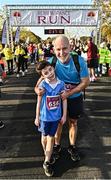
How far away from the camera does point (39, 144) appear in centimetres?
616

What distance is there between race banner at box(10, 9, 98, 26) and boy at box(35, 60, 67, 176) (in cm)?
1724

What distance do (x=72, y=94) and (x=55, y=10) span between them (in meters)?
17.1

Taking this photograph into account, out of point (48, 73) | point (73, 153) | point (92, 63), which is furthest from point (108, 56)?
point (48, 73)

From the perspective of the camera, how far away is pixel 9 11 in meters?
21.8

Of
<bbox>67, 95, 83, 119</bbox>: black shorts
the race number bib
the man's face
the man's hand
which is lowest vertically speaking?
<bbox>67, 95, 83, 119</bbox>: black shorts

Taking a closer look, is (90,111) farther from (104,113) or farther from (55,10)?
(55,10)

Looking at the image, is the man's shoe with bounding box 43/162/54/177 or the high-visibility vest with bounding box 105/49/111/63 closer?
the man's shoe with bounding box 43/162/54/177

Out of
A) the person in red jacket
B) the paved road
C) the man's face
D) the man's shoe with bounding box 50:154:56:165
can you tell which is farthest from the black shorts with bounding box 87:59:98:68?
the man's face

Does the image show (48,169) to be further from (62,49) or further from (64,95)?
(62,49)

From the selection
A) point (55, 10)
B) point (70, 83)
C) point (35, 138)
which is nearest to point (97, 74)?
point (55, 10)

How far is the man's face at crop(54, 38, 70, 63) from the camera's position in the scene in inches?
188

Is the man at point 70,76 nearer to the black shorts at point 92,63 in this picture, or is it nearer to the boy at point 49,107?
the boy at point 49,107

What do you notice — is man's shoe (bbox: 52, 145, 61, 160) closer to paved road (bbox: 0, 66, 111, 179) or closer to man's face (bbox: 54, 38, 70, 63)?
paved road (bbox: 0, 66, 111, 179)

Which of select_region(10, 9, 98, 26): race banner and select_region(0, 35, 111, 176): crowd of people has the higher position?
select_region(10, 9, 98, 26): race banner
